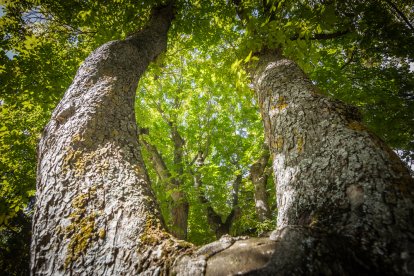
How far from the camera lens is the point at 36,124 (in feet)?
23.7

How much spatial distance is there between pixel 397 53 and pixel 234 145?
6.64 metres

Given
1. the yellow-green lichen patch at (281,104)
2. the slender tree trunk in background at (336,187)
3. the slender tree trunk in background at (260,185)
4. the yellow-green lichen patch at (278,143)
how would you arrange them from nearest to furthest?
the slender tree trunk in background at (336,187) < the yellow-green lichen patch at (278,143) < the yellow-green lichen patch at (281,104) < the slender tree trunk in background at (260,185)

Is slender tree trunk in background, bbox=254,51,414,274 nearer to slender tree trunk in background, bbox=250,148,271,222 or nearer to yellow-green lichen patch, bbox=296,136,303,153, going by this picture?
yellow-green lichen patch, bbox=296,136,303,153

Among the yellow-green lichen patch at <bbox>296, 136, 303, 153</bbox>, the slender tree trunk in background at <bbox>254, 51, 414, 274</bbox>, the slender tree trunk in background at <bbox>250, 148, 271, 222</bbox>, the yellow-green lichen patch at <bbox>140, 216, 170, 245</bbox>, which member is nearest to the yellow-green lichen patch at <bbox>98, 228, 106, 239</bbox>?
the yellow-green lichen patch at <bbox>140, 216, 170, 245</bbox>

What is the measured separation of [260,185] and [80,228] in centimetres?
759

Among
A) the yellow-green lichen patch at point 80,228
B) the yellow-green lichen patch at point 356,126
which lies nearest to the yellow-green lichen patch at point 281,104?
the yellow-green lichen patch at point 356,126

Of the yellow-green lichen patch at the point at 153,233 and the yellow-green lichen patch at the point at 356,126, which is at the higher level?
the yellow-green lichen patch at the point at 356,126

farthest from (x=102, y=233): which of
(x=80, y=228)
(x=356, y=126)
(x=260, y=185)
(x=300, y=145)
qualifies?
(x=260, y=185)

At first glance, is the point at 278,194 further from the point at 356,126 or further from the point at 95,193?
the point at 95,193

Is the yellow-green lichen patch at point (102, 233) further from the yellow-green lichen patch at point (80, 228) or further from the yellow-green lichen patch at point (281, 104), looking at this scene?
the yellow-green lichen patch at point (281, 104)

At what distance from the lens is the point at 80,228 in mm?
1296

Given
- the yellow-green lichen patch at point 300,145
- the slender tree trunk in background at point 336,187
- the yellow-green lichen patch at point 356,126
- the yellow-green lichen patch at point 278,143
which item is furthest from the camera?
the yellow-green lichen patch at point 278,143

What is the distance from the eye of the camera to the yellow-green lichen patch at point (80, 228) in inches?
47.7

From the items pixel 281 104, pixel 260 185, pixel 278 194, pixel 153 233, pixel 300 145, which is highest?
pixel 281 104
